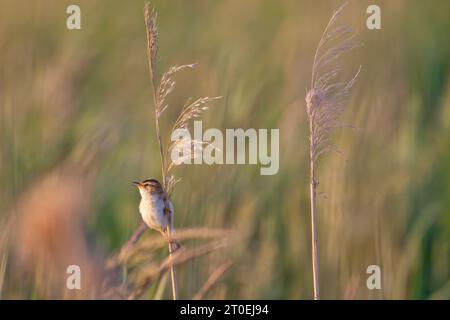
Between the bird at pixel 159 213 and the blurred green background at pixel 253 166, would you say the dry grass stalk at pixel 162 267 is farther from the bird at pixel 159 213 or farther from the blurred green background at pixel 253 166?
the blurred green background at pixel 253 166

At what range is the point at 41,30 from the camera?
7.02 m

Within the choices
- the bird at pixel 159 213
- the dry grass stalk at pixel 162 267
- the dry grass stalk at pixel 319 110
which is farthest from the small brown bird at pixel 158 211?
the dry grass stalk at pixel 319 110

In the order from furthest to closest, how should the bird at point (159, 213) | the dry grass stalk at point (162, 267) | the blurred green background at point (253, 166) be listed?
the blurred green background at point (253, 166), the bird at point (159, 213), the dry grass stalk at point (162, 267)

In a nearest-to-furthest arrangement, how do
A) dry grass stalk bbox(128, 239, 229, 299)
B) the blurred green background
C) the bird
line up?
dry grass stalk bbox(128, 239, 229, 299) → the bird → the blurred green background

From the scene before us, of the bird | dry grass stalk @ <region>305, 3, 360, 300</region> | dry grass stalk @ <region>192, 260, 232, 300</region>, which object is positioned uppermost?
dry grass stalk @ <region>305, 3, 360, 300</region>

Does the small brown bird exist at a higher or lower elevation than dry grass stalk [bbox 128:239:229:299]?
higher

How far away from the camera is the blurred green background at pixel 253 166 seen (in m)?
4.16

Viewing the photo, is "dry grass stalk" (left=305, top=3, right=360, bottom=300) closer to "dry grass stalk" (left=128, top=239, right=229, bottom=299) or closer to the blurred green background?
"dry grass stalk" (left=128, top=239, right=229, bottom=299)

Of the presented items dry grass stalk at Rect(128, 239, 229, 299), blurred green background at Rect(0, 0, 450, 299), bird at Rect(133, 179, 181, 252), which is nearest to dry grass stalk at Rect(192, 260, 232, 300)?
dry grass stalk at Rect(128, 239, 229, 299)

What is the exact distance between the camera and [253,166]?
4996 millimetres

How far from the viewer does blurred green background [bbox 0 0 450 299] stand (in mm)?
4160

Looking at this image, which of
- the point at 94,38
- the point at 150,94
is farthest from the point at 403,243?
the point at 94,38

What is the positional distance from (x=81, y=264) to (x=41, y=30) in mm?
3779
